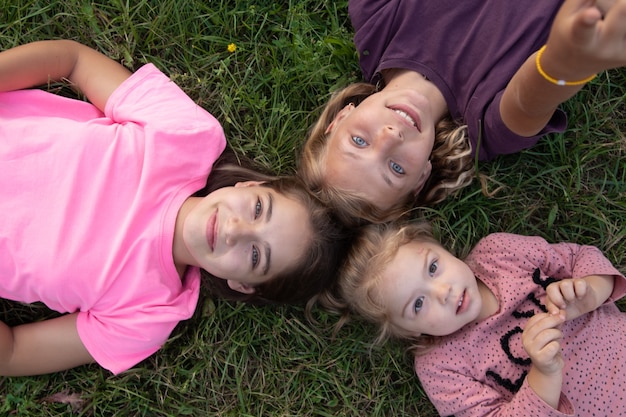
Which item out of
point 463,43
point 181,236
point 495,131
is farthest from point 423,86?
point 181,236

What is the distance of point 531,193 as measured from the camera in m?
3.14

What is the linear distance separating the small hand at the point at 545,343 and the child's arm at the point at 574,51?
41.0 inches

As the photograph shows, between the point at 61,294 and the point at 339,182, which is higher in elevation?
the point at 339,182

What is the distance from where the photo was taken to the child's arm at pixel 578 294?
2670 mm

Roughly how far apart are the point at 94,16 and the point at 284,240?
1.80 m

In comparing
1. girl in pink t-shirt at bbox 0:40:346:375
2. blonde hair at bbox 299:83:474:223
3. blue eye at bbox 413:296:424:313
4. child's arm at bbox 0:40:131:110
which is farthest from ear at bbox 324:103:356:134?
child's arm at bbox 0:40:131:110

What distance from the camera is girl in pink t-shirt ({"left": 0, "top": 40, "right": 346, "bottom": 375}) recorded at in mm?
2621

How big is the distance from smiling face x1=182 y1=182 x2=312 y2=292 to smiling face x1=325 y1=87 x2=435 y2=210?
300mm

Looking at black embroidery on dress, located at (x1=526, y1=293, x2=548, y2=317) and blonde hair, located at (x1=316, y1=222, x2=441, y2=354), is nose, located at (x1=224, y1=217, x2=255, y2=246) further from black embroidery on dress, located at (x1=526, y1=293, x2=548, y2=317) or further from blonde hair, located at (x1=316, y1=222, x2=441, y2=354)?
black embroidery on dress, located at (x1=526, y1=293, x2=548, y2=317)

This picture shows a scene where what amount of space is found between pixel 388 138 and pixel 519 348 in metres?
1.29

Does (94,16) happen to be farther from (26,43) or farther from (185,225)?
(185,225)

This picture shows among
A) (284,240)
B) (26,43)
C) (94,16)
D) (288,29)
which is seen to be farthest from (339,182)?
(26,43)

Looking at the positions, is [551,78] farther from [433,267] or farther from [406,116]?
Answer: [433,267]

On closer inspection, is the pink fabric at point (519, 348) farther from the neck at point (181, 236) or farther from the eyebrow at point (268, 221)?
the neck at point (181, 236)
